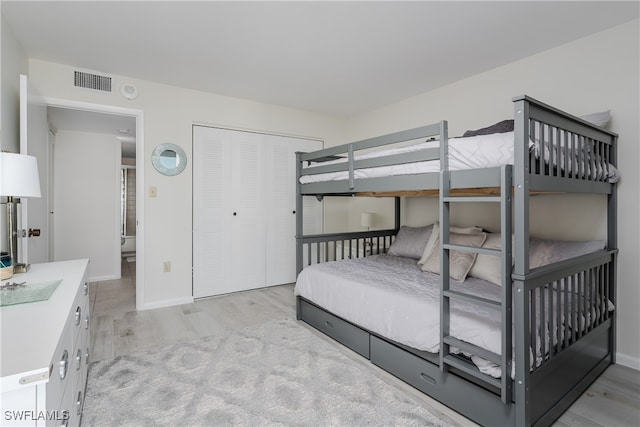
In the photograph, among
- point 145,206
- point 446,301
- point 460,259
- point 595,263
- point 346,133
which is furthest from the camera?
point 346,133

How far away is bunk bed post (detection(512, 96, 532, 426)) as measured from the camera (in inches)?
57.1

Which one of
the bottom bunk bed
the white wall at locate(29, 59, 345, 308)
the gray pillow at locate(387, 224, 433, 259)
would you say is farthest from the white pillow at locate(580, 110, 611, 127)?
the white wall at locate(29, 59, 345, 308)

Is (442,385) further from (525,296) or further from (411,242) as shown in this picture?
(411,242)

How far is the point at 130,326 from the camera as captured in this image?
114 inches

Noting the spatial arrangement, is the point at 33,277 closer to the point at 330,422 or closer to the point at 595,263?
the point at 330,422

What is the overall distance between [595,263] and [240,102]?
3.60 m

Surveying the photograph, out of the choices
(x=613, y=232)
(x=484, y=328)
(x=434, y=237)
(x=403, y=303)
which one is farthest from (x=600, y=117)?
(x=403, y=303)

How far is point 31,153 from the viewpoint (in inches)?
90.5

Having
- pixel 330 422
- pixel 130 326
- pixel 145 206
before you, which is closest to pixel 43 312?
pixel 330 422

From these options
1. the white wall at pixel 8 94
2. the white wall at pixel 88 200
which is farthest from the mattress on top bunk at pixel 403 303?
the white wall at pixel 88 200

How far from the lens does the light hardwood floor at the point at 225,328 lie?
171 cm

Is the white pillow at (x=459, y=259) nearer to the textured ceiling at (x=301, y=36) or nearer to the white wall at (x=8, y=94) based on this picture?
the textured ceiling at (x=301, y=36)

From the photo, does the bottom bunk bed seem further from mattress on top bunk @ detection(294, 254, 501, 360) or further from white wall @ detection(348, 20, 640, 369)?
white wall @ detection(348, 20, 640, 369)

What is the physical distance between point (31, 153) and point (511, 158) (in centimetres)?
305
